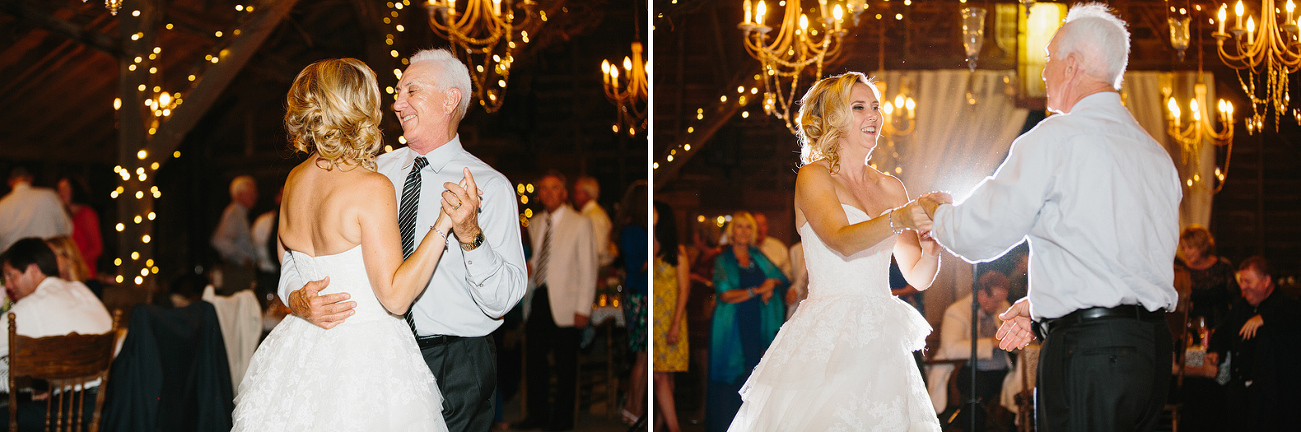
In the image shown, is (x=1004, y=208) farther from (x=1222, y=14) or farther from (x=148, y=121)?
Answer: (x=148, y=121)

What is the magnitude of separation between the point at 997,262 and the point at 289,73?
593cm

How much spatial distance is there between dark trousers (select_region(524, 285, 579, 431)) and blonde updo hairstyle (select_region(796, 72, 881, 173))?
1851 millimetres

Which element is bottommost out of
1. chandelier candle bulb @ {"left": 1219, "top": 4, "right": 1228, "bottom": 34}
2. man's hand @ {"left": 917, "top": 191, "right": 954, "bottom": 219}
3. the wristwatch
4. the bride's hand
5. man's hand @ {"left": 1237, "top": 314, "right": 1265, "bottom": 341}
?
man's hand @ {"left": 1237, "top": 314, "right": 1265, "bottom": 341}

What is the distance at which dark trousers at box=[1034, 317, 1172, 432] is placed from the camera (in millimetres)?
2037

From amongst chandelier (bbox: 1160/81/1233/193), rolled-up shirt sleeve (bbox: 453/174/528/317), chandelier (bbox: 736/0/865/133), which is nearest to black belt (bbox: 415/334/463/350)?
rolled-up shirt sleeve (bbox: 453/174/528/317)

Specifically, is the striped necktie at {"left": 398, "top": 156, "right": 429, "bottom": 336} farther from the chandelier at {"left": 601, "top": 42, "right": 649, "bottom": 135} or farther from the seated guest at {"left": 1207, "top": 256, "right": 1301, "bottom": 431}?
the seated guest at {"left": 1207, "top": 256, "right": 1301, "bottom": 431}

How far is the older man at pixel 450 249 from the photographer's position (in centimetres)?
230

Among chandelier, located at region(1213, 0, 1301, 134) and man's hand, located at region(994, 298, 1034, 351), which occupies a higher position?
chandelier, located at region(1213, 0, 1301, 134)

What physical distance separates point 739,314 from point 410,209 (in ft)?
5.33

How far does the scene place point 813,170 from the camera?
2701mm

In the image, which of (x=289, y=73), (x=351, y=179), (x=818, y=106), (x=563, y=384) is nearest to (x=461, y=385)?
(x=351, y=179)

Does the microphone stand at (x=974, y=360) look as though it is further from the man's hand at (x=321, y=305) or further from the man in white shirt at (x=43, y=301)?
the man in white shirt at (x=43, y=301)

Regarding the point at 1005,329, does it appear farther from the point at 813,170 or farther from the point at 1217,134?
the point at 1217,134

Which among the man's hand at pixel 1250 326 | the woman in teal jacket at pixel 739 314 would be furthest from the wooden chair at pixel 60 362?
the man's hand at pixel 1250 326
